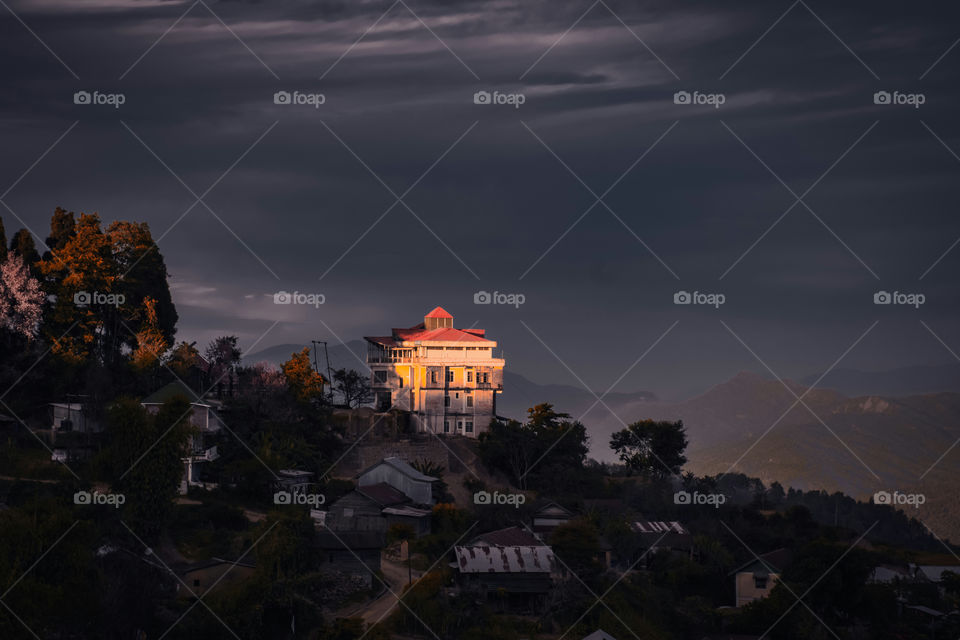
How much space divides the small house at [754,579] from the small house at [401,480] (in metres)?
13.1

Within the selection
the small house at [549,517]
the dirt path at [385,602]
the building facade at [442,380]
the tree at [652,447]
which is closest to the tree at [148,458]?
the dirt path at [385,602]

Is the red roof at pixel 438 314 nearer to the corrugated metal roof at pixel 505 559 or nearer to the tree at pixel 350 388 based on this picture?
the tree at pixel 350 388

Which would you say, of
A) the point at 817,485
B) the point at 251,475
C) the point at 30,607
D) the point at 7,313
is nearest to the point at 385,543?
the point at 251,475

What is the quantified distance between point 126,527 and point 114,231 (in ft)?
62.8

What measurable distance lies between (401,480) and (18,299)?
17.6 m

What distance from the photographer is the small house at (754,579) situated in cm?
4812

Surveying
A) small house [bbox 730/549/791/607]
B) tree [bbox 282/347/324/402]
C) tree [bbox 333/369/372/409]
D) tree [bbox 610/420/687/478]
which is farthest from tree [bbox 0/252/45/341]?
tree [bbox 610/420/687/478]

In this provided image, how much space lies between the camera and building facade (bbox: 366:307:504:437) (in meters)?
63.0

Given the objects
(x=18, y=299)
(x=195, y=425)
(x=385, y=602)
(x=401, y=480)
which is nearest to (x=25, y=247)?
(x=18, y=299)

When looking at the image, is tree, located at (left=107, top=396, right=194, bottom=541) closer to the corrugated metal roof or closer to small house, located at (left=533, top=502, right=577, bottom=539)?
the corrugated metal roof

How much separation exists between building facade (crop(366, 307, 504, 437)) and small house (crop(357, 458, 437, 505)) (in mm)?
9970

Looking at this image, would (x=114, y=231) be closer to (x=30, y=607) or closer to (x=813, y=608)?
(x=30, y=607)

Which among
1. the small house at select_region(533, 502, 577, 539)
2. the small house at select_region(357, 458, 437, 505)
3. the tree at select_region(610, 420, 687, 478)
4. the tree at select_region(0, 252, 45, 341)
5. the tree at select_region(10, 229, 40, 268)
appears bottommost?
the small house at select_region(533, 502, 577, 539)

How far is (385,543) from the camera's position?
44719mm
